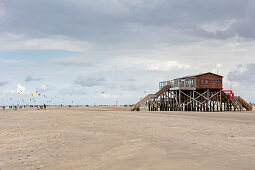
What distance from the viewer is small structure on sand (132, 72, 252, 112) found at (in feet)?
154

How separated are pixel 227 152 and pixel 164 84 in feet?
143

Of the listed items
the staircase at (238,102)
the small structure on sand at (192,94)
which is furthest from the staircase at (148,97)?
the staircase at (238,102)

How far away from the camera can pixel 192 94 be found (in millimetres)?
51844

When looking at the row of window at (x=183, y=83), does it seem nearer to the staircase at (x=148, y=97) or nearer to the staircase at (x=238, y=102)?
the staircase at (x=148, y=97)

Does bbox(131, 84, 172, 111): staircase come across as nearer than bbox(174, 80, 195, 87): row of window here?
Yes

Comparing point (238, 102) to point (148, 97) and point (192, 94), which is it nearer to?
point (192, 94)

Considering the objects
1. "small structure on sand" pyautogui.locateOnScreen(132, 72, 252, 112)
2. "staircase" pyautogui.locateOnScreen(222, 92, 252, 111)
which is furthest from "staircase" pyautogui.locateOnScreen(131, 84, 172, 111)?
"staircase" pyautogui.locateOnScreen(222, 92, 252, 111)

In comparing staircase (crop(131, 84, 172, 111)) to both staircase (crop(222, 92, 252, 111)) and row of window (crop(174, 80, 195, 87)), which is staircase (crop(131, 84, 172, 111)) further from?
staircase (crop(222, 92, 252, 111))

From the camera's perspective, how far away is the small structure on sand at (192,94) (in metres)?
47.1

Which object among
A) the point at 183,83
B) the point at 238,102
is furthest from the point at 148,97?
the point at 238,102

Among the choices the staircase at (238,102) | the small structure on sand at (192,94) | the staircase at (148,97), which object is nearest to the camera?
the staircase at (148,97)

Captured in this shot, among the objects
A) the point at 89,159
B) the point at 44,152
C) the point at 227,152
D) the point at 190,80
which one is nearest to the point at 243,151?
the point at 227,152

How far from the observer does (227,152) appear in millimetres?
7605

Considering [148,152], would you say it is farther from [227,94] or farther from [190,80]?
[227,94]
